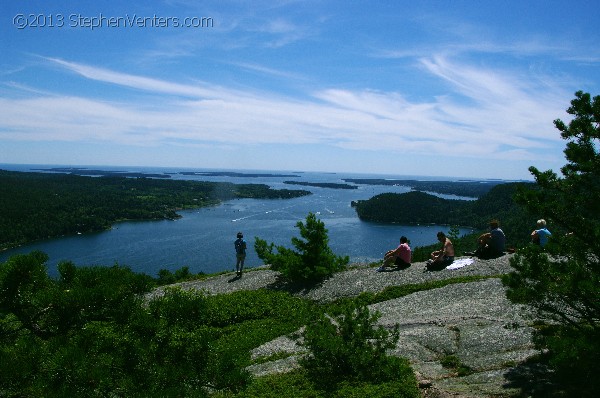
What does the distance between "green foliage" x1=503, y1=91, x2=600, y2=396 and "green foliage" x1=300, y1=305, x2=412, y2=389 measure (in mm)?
2973

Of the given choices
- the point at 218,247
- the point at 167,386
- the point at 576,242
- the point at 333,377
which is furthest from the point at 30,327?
the point at 218,247

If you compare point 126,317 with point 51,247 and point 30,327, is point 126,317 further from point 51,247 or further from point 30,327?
point 51,247

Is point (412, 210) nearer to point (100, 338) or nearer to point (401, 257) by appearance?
point (401, 257)

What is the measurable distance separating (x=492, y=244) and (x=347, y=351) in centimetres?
1195

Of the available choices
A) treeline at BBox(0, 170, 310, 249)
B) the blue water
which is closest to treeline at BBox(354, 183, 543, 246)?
the blue water

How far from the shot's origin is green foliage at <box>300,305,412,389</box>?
27.3ft

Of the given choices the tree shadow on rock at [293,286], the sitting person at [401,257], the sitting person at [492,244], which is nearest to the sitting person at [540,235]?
the sitting person at [492,244]

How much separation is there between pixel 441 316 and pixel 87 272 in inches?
424

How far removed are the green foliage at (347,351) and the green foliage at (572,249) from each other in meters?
2.97

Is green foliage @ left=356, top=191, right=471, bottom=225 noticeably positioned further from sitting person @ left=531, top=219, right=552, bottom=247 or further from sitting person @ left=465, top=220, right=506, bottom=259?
sitting person @ left=531, top=219, right=552, bottom=247

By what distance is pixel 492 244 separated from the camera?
1783cm

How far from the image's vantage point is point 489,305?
12.7 meters

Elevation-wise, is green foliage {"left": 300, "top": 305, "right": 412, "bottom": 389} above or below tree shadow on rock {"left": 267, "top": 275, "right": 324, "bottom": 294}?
above

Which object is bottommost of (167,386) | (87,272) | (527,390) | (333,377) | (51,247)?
(51,247)
